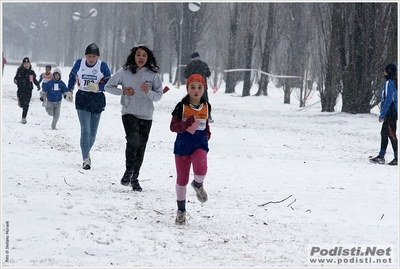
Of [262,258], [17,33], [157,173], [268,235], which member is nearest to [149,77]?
[157,173]

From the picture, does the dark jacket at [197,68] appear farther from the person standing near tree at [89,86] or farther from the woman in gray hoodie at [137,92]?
the woman in gray hoodie at [137,92]

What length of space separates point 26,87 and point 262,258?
11.5 meters

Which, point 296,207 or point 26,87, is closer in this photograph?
point 296,207

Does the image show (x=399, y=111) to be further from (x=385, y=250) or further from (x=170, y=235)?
(x=170, y=235)

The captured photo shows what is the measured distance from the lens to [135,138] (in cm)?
720

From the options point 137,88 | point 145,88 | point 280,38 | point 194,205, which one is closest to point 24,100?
point 137,88

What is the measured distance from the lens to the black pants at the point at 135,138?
23.5 ft

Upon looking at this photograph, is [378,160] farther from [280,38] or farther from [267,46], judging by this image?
[280,38]

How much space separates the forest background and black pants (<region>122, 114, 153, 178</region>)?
13045 millimetres

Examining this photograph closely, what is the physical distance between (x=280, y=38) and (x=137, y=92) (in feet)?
119

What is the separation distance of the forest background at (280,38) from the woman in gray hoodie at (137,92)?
12977mm

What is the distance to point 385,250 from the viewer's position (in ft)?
16.4

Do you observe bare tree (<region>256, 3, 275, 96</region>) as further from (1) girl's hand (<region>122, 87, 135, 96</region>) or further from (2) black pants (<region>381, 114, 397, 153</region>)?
(1) girl's hand (<region>122, 87, 135, 96</region>)

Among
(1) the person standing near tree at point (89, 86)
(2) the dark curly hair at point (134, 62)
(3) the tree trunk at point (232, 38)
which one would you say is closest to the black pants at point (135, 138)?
(2) the dark curly hair at point (134, 62)
